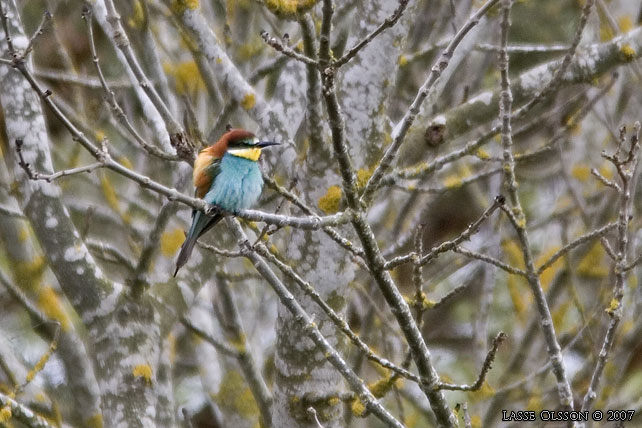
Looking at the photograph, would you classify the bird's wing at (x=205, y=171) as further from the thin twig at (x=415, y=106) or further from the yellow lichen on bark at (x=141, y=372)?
the thin twig at (x=415, y=106)

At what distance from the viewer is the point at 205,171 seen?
4.08 meters

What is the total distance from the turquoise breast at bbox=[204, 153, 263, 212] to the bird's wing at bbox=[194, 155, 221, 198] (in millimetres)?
27

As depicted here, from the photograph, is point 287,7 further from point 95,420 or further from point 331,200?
point 95,420

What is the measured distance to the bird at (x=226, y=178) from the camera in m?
3.90

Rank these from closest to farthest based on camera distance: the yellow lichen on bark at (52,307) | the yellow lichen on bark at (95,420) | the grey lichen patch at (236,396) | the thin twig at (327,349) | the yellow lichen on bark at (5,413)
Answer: the thin twig at (327,349), the yellow lichen on bark at (5,413), the yellow lichen on bark at (52,307), the yellow lichen on bark at (95,420), the grey lichen patch at (236,396)

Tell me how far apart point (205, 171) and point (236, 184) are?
214 millimetres

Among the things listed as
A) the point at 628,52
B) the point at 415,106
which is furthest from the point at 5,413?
the point at 628,52

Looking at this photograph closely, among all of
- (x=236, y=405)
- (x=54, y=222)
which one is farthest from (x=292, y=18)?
(x=236, y=405)

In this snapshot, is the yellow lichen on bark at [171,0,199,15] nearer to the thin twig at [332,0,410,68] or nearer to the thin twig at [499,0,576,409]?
the thin twig at [499,0,576,409]

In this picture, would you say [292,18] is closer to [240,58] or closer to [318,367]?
[318,367]

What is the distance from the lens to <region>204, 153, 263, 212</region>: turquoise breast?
12.8 feet

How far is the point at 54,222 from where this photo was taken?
4.14 metres

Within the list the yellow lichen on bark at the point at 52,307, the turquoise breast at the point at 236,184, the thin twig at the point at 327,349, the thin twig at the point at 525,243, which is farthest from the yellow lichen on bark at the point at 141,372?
the thin twig at the point at 525,243

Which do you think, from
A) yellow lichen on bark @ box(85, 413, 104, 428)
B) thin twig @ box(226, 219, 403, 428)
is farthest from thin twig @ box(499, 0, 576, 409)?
yellow lichen on bark @ box(85, 413, 104, 428)
